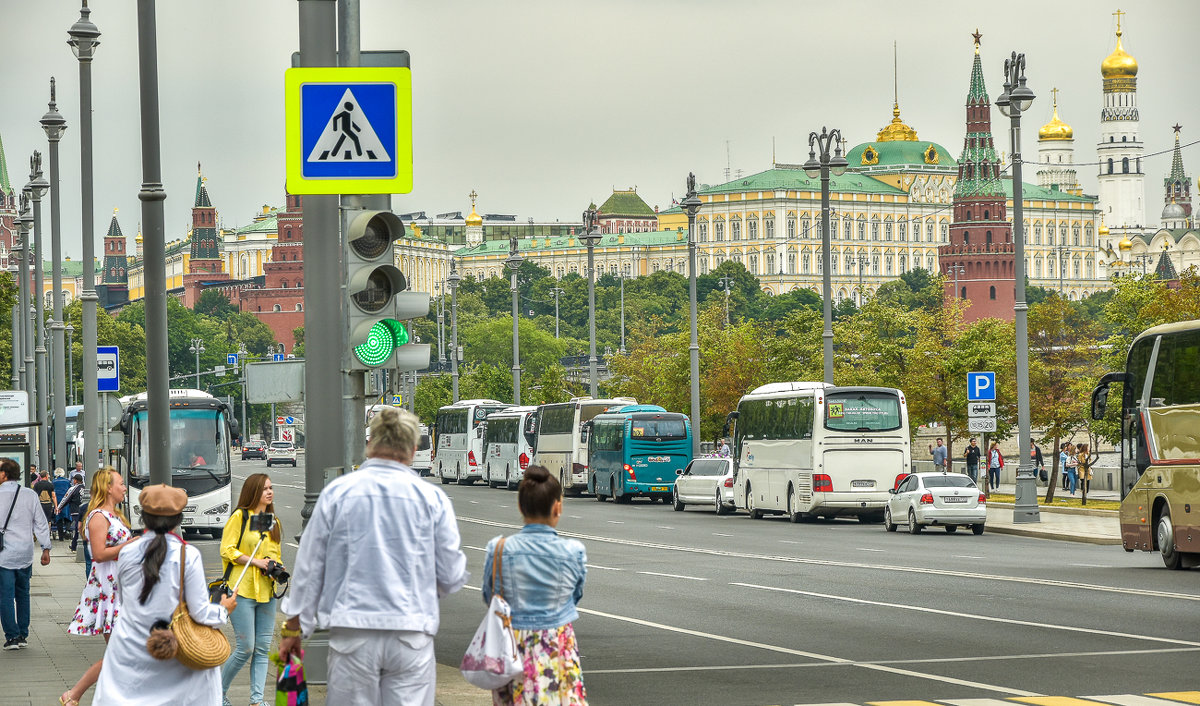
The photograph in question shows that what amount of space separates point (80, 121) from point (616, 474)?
30.0 meters

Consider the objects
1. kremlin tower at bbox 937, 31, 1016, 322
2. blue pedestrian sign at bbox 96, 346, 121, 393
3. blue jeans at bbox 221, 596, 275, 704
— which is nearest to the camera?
blue jeans at bbox 221, 596, 275, 704

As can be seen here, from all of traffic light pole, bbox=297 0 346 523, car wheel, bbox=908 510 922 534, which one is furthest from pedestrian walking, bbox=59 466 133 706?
car wheel, bbox=908 510 922 534

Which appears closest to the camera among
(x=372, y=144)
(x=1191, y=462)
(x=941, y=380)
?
(x=372, y=144)

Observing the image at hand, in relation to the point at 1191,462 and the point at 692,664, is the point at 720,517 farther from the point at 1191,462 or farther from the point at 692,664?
the point at 692,664

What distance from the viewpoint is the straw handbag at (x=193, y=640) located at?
27.6 feet

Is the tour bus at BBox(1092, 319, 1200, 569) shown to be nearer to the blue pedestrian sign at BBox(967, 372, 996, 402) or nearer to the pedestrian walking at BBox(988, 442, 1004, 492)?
the blue pedestrian sign at BBox(967, 372, 996, 402)

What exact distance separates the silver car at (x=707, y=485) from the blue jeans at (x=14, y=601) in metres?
31.2

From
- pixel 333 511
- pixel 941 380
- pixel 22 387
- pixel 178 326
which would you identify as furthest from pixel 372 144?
pixel 178 326

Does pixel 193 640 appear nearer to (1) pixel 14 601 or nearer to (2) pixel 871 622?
(1) pixel 14 601

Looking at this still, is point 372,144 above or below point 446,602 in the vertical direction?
above

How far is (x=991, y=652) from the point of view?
14.7m

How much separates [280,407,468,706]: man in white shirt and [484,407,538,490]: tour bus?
Result: 5353 cm

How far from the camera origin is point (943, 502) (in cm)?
3459

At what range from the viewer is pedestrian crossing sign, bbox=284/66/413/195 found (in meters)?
10.6
